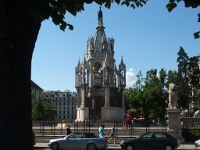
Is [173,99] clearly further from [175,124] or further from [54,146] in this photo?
[54,146]

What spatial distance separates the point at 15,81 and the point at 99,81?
118ft

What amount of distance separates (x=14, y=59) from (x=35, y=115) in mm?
67514

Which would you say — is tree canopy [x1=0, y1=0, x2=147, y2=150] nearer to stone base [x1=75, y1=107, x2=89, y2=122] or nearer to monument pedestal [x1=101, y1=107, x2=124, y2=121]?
monument pedestal [x1=101, y1=107, x2=124, y2=121]

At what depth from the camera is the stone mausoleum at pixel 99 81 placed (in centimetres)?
4059

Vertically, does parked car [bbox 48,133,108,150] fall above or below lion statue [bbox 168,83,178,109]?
below

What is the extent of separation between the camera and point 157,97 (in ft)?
222

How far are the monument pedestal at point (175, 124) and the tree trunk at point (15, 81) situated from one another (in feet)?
70.4

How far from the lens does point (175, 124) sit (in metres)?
26.9

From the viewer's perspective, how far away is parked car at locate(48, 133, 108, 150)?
2040 cm

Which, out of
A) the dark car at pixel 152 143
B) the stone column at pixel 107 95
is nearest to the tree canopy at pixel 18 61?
the dark car at pixel 152 143

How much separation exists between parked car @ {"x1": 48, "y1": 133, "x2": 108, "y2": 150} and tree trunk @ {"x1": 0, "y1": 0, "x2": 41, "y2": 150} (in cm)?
1398

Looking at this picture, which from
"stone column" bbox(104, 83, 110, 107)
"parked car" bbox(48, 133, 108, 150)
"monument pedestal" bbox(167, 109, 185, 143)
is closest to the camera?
"parked car" bbox(48, 133, 108, 150)

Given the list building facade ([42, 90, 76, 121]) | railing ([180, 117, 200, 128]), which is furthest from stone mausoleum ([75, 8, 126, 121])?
building facade ([42, 90, 76, 121])

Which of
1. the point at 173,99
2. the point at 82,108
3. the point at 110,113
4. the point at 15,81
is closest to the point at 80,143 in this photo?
the point at 173,99
